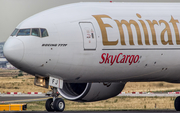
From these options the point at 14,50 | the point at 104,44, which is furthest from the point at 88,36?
the point at 14,50

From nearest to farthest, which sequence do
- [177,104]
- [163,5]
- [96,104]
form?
[163,5] < [177,104] < [96,104]

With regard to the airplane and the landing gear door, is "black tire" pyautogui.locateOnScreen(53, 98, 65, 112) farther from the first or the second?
the landing gear door

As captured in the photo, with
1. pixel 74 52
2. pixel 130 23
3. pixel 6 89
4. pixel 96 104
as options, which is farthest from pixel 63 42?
pixel 6 89

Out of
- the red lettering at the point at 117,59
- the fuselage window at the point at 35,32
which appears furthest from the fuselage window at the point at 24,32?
the red lettering at the point at 117,59

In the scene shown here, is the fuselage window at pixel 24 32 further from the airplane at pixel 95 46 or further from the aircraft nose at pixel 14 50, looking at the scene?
the aircraft nose at pixel 14 50

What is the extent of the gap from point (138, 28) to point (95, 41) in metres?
2.69

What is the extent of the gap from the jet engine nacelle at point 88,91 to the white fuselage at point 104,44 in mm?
1759

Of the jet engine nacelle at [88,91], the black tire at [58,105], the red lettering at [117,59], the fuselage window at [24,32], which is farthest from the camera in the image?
the jet engine nacelle at [88,91]

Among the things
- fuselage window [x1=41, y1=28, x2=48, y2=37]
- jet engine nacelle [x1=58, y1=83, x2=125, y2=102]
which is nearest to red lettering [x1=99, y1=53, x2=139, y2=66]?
jet engine nacelle [x1=58, y1=83, x2=125, y2=102]

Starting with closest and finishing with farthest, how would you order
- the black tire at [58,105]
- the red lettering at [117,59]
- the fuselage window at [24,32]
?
the fuselage window at [24,32] → the black tire at [58,105] → the red lettering at [117,59]

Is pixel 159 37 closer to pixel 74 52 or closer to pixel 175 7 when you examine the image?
pixel 175 7

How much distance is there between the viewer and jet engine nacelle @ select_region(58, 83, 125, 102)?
1067 inches

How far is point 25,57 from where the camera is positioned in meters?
22.8

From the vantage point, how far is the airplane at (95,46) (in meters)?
23.3
